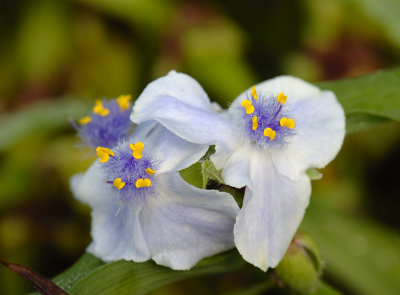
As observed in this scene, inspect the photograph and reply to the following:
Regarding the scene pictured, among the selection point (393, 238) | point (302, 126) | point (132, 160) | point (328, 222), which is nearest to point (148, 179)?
point (132, 160)

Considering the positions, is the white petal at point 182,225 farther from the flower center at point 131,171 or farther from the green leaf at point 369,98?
the green leaf at point 369,98

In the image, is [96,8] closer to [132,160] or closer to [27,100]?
[27,100]

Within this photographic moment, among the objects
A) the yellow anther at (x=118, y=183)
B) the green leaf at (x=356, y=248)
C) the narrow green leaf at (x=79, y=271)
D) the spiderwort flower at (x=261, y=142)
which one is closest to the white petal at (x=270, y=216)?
the spiderwort flower at (x=261, y=142)

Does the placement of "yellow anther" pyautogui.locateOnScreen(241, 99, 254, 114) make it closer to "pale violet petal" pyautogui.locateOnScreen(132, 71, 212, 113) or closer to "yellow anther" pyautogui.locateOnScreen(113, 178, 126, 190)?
"pale violet petal" pyautogui.locateOnScreen(132, 71, 212, 113)

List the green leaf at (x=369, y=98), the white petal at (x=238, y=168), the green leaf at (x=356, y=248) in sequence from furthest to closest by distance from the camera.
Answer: the green leaf at (x=356, y=248)
the green leaf at (x=369, y=98)
the white petal at (x=238, y=168)

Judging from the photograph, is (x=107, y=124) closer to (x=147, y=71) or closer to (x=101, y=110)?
(x=101, y=110)

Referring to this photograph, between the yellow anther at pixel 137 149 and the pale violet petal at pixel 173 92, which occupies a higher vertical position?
the pale violet petal at pixel 173 92
